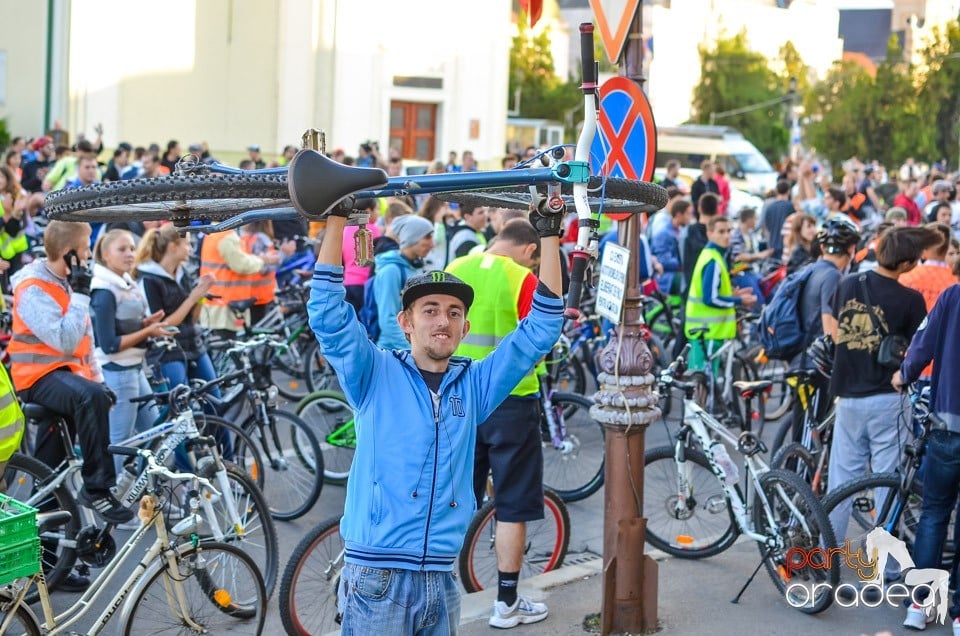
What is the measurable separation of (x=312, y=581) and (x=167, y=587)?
76 centimetres

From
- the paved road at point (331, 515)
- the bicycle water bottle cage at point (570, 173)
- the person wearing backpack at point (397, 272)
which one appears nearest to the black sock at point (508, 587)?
the paved road at point (331, 515)

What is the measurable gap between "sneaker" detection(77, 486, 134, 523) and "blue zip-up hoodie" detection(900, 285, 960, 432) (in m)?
4.07

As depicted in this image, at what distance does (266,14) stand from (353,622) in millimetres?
30883

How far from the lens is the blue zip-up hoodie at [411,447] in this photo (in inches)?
152

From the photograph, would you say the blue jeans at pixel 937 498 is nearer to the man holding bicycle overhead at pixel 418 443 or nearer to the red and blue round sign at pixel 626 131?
the red and blue round sign at pixel 626 131

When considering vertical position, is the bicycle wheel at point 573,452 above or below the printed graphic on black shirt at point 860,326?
below

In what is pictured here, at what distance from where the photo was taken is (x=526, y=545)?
266 inches

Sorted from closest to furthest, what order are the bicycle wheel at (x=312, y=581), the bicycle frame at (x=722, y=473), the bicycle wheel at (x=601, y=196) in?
the bicycle wheel at (x=601, y=196) → the bicycle wheel at (x=312, y=581) → the bicycle frame at (x=722, y=473)

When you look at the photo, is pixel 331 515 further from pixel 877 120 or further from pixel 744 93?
pixel 744 93

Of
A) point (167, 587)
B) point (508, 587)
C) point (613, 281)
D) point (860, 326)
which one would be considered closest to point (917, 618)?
point (860, 326)

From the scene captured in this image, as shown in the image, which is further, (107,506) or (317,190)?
(107,506)

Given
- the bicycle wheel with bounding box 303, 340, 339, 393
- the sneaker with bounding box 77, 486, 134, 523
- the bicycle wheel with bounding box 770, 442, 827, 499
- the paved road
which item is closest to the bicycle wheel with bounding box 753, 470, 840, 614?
the paved road

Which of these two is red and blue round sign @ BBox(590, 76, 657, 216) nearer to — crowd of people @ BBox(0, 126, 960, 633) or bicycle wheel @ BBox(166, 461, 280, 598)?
crowd of people @ BBox(0, 126, 960, 633)

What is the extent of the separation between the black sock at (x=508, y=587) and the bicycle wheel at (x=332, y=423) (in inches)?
102
